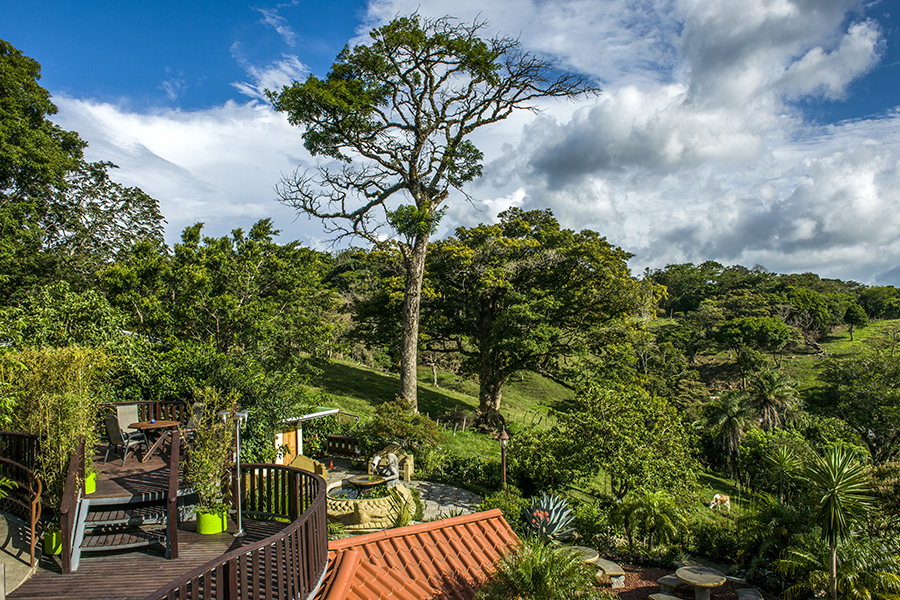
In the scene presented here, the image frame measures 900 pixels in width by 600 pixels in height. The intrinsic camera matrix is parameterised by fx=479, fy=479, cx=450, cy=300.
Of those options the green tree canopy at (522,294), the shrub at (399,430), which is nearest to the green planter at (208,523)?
the shrub at (399,430)

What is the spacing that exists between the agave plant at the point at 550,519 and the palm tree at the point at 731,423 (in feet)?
72.1

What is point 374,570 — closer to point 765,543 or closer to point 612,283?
point 765,543

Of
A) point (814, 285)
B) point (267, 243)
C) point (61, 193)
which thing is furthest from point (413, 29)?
point (814, 285)

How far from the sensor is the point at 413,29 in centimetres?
1733

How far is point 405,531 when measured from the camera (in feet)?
23.0

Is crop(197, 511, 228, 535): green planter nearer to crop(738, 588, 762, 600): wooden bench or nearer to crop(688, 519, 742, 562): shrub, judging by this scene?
crop(738, 588, 762, 600): wooden bench

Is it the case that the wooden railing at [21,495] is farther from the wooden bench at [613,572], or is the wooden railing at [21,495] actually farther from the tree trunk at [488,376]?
the tree trunk at [488,376]

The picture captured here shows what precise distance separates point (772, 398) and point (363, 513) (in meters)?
29.7

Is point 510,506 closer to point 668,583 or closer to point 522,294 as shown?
point 668,583

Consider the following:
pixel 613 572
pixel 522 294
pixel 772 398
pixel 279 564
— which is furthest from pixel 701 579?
pixel 772 398

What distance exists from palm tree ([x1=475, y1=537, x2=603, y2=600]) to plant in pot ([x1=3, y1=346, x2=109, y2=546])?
4848 mm

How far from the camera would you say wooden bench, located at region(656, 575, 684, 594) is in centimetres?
1018

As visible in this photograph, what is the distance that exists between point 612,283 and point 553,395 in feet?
71.5

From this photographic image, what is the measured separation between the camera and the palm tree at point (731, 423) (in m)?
29.3
